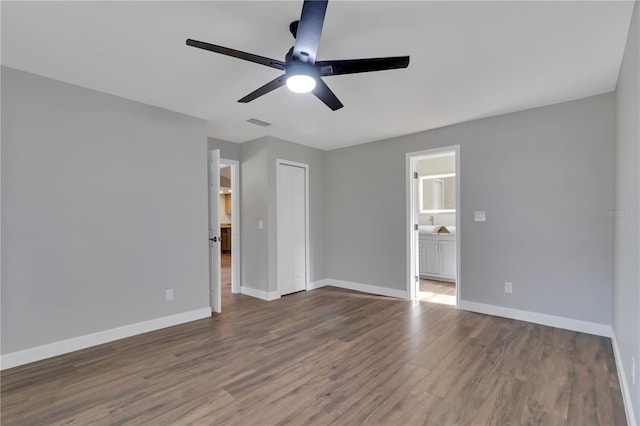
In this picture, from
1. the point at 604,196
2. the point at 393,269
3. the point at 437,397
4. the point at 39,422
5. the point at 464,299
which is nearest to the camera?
the point at 39,422

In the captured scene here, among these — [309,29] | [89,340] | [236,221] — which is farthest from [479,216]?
[89,340]

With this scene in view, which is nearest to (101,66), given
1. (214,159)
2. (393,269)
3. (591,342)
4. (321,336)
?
(214,159)

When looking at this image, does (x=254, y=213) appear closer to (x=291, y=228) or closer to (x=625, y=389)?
(x=291, y=228)

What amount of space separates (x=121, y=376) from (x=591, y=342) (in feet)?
13.9

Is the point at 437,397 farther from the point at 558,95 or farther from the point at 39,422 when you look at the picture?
the point at 558,95

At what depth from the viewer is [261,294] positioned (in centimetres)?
456

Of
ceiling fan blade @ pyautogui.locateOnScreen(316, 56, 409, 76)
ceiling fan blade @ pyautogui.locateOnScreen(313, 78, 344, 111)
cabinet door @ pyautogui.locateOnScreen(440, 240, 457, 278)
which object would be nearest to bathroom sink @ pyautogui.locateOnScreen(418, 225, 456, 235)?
cabinet door @ pyautogui.locateOnScreen(440, 240, 457, 278)

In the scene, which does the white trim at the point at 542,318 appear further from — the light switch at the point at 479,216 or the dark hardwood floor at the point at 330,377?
the light switch at the point at 479,216

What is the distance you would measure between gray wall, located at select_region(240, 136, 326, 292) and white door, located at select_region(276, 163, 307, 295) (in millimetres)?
126

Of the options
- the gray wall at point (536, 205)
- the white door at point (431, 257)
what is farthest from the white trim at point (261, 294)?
the white door at point (431, 257)

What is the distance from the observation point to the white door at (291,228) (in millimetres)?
4723

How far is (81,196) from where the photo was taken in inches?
111

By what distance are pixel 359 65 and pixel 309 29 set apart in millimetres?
411

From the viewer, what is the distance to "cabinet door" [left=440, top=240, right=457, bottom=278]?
5398mm
